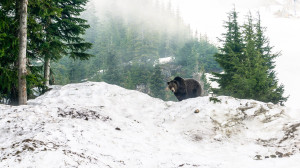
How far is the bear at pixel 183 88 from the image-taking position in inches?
538

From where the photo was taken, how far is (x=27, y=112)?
6.19 meters

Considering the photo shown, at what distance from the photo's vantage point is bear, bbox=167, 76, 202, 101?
1366 cm

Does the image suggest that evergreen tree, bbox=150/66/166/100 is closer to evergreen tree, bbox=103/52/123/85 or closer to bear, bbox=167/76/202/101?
evergreen tree, bbox=103/52/123/85

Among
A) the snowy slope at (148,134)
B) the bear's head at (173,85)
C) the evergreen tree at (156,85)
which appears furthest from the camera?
the evergreen tree at (156,85)

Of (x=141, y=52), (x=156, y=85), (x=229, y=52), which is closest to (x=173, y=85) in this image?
(x=229, y=52)

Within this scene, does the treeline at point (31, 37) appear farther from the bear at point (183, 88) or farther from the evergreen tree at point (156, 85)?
the evergreen tree at point (156, 85)

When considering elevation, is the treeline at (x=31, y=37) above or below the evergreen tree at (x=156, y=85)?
above

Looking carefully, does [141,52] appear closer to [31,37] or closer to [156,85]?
[156,85]

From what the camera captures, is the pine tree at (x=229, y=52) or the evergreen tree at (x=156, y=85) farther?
the evergreen tree at (x=156, y=85)

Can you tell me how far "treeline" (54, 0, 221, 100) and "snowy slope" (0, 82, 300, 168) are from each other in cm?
2253

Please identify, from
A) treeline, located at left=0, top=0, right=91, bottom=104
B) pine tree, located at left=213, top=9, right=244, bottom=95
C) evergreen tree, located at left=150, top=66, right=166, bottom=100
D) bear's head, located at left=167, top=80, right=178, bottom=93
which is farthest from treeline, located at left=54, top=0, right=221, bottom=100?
pine tree, located at left=213, top=9, right=244, bottom=95

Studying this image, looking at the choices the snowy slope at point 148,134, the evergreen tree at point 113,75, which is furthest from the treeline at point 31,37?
the evergreen tree at point 113,75

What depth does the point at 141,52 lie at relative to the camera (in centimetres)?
7425

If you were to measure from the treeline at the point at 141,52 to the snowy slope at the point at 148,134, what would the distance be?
22531mm
